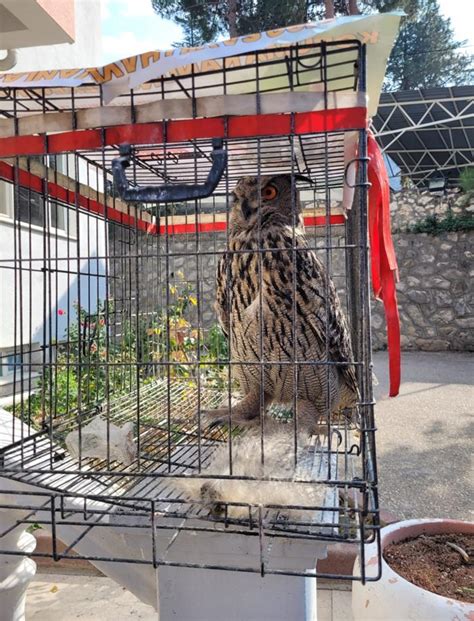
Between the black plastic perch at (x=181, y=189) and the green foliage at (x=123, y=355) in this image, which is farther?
the green foliage at (x=123, y=355)

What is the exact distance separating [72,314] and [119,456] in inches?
155

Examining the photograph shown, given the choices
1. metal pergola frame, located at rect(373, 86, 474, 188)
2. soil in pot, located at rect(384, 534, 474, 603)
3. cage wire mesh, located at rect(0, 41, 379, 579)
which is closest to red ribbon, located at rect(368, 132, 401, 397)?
cage wire mesh, located at rect(0, 41, 379, 579)

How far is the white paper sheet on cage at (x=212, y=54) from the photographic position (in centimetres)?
96

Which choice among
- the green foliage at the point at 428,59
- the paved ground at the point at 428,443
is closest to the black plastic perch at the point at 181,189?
the paved ground at the point at 428,443

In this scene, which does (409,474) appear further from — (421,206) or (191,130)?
(421,206)

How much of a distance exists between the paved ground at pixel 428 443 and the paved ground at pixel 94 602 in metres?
0.64

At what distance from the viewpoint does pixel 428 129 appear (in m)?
10.6

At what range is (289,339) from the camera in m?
1.79

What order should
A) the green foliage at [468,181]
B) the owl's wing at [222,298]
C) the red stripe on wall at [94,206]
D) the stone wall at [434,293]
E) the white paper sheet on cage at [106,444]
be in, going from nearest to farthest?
the white paper sheet on cage at [106,444]
the red stripe on wall at [94,206]
the owl's wing at [222,298]
the green foliage at [468,181]
the stone wall at [434,293]

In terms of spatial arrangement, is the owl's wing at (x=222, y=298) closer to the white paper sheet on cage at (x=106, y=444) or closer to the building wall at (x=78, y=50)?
the white paper sheet on cage at (x=106, y=444)

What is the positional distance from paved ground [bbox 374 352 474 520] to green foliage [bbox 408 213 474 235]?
79.0 inches

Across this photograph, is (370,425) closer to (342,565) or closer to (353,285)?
(353,285)

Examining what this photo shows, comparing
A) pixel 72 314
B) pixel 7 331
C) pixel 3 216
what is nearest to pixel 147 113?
pixel 3 216

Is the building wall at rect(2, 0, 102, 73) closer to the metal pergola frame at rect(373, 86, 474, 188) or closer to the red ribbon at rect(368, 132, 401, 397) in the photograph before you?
the red ribbon at rect(368, 132, 401, 397)
